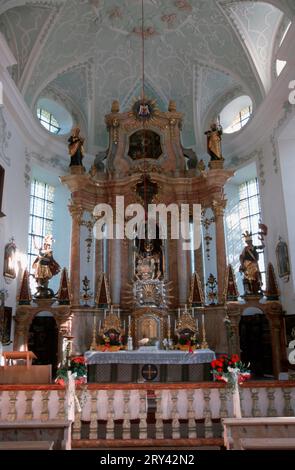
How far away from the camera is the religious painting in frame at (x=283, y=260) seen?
1211 cm

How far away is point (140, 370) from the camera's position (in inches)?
417

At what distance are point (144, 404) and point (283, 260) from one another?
7.47m

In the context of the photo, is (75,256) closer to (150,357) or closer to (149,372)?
(150,357)

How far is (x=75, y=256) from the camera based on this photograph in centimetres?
1391

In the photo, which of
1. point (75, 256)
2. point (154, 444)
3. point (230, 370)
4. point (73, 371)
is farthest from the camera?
point (75, 256)

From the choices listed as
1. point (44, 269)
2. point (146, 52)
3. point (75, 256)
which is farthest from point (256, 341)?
point (146, 52)

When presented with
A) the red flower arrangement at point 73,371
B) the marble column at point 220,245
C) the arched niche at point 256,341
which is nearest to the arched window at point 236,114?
the marble column at point 220,245

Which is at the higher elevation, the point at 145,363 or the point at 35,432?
the point at 145,363

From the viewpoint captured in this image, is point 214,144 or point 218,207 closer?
point 218,207

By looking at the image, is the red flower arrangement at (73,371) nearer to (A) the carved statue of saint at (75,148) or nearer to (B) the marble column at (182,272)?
(B) the marble column at (182,272)

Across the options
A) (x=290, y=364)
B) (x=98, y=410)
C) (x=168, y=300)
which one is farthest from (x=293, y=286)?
(x=98, y=410)

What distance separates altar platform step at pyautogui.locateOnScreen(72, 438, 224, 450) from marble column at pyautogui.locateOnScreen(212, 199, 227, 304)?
24.3 ft

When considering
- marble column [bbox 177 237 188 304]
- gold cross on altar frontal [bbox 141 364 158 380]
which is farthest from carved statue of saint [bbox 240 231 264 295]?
gold cross on altar frontal [bbox 141 364 158 380]

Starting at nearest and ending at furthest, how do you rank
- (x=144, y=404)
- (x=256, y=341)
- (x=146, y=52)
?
(x=144, y=404) < (x=256, y=341) < (x=146, y=52)
